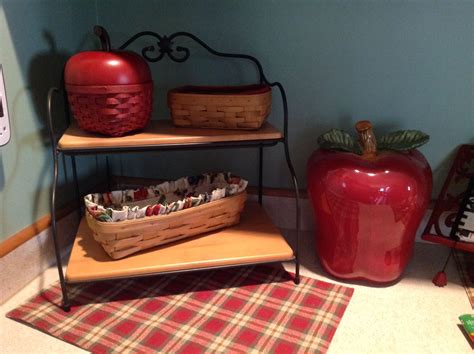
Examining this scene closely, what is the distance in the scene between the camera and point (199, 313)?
81 cm

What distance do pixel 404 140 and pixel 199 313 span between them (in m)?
0.57

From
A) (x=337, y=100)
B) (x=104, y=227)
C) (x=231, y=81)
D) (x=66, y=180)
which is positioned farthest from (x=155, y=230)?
(x=337, y=100)

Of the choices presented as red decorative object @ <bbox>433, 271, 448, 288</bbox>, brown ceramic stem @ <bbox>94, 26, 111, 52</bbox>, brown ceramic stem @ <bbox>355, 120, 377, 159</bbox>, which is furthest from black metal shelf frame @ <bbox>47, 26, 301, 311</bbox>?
red decorative object @ <bbox>433, 271, 448, 288</bbox>

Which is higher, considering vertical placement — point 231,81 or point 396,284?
point 231,81

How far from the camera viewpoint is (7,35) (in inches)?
31.3

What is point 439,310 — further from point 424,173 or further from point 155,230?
point 155,230

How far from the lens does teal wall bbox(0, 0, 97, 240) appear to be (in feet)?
2.67

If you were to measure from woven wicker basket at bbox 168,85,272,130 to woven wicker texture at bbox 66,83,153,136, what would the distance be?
88mm

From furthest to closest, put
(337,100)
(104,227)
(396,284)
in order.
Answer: (337,100) < (396,284) < (104,227)

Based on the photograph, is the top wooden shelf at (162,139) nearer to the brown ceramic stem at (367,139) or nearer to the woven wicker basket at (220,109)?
the woven wicker basket at (220,109)

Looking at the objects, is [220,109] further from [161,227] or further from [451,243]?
[451,243]

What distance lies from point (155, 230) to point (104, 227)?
11cm

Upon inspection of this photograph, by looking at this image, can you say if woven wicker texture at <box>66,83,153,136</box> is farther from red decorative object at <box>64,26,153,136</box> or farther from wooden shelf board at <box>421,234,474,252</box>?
wooden shelf board at <box>421,234,474,252</box>

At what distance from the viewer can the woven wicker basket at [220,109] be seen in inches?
33.8
